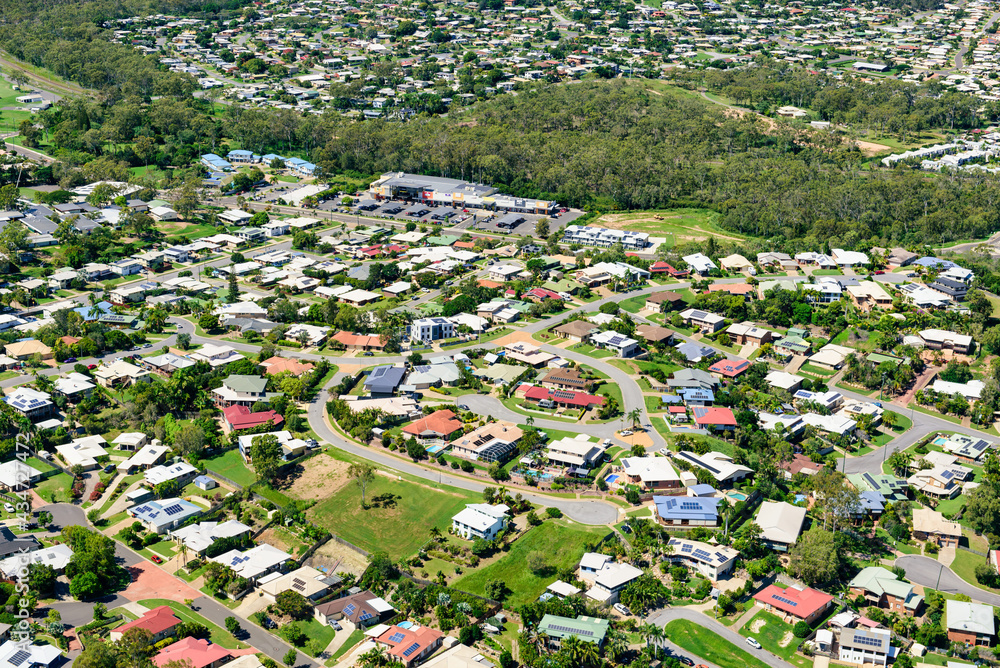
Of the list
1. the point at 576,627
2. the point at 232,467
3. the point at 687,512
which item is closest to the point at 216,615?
the point at 232,467

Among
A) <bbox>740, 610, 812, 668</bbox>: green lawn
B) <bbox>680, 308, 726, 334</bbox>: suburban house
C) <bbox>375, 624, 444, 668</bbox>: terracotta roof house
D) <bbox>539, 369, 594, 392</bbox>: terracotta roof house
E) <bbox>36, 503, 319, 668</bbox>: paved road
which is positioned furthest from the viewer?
<bbox>680, 308, 726, 334</bbox>: suburban house

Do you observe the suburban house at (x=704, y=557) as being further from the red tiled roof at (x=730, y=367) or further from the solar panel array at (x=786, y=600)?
the red tiled roof at (x=730, y=367)

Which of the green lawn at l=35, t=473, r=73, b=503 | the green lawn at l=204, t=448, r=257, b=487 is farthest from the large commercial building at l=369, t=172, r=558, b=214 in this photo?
the green lawn at l=35, t=473, r=73, b=503

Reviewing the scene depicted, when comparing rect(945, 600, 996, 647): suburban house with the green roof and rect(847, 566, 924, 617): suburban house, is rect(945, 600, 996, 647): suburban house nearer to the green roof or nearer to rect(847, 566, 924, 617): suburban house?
rect(847, 566, 924, 617): suburban house

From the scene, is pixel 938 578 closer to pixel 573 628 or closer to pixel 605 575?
pixel 605 575

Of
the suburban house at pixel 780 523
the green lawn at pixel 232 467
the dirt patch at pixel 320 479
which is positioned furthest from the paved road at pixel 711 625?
the green lawn at pixel 232 467
